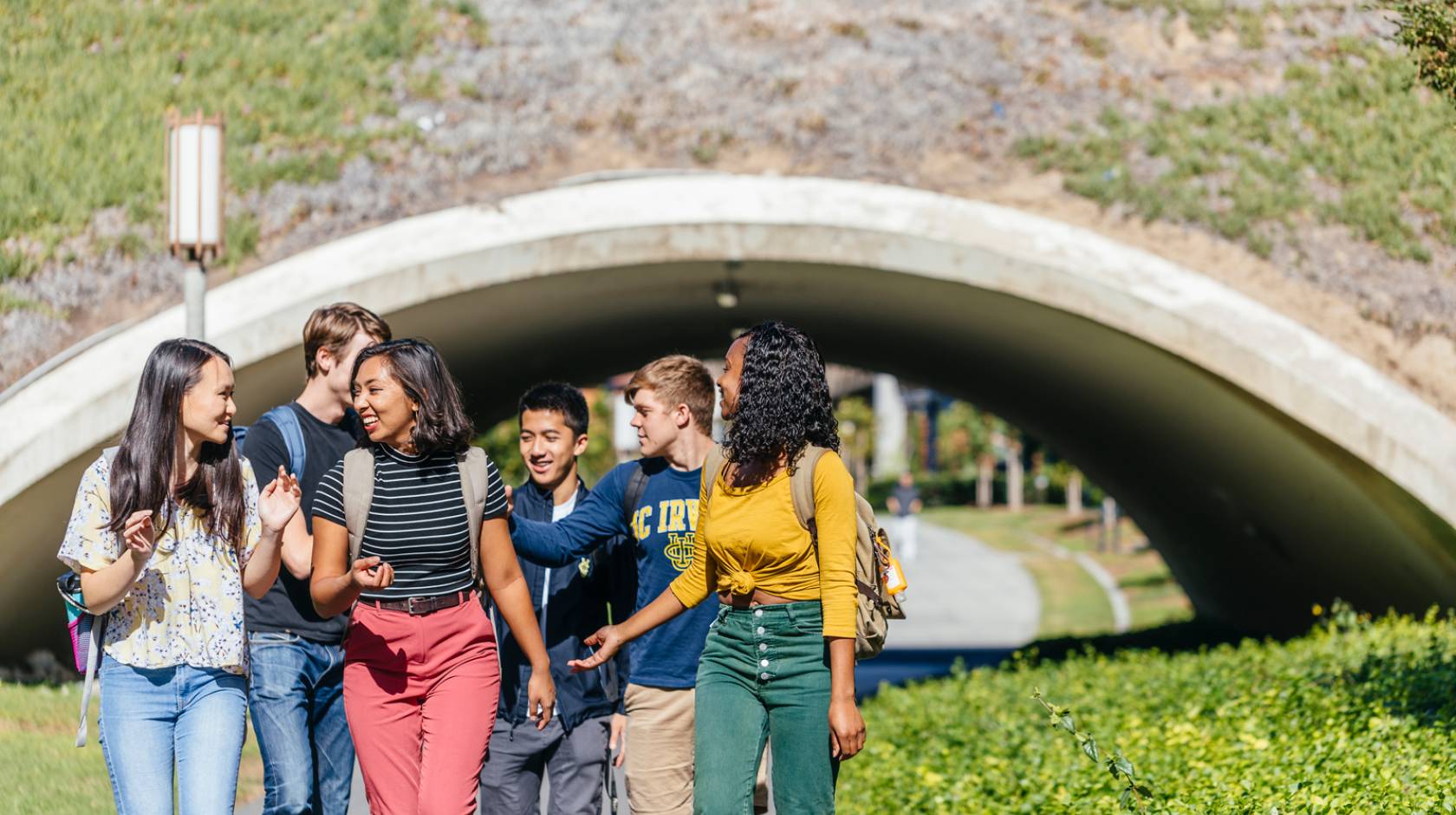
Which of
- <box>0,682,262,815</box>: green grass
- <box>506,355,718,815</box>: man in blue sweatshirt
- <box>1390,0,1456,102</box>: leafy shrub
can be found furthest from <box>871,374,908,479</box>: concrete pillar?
<box>506,355,718,815</box>: man in blue sweatshirt

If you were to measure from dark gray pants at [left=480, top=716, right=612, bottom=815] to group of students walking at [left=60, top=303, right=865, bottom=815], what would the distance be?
1.26ft

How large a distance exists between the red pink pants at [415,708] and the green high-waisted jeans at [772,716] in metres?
0.72

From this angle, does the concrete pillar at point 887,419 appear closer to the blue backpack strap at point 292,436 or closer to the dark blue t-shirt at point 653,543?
the dark blue t-shirt at point 653,543

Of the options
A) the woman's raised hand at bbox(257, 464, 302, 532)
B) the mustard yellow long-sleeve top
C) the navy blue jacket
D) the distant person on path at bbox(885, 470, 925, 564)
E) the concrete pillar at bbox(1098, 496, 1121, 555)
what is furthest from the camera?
the concrete pillar at bbox(1098, 496, 1121, 555)

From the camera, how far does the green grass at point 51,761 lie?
6.70 meters

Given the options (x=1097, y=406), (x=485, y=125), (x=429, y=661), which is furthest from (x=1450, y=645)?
(x=485, y=125)

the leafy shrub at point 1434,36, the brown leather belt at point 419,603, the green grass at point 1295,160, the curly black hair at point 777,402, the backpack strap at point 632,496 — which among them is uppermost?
the green grass at point 1295,160

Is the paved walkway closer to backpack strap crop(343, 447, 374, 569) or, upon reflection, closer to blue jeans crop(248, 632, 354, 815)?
Result: blue jeans crop(248, 632, 354, 815)

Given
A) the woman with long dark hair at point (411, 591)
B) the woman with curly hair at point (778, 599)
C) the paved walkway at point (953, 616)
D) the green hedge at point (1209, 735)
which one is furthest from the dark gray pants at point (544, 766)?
the paved walkway at point (953, 616)

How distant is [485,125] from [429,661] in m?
8.85

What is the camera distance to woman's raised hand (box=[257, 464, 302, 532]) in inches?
172

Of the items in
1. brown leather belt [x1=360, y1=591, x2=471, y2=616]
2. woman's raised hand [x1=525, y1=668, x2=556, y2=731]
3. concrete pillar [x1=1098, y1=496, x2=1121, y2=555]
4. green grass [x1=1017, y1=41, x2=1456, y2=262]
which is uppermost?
green grass [x1=1017, y1=41, x2=1456, y2=262]

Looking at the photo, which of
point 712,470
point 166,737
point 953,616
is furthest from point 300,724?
point 953,616

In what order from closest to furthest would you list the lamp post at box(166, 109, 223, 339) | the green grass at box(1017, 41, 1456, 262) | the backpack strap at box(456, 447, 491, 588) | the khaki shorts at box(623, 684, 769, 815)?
the backpack strap at box(456, 447, 491, 588), the khaki shorts at box(623, 684, 769, 815), the lamp post at box(166, 109, 223, 339), the green grass at box(1017, 41, 1456, 262)
